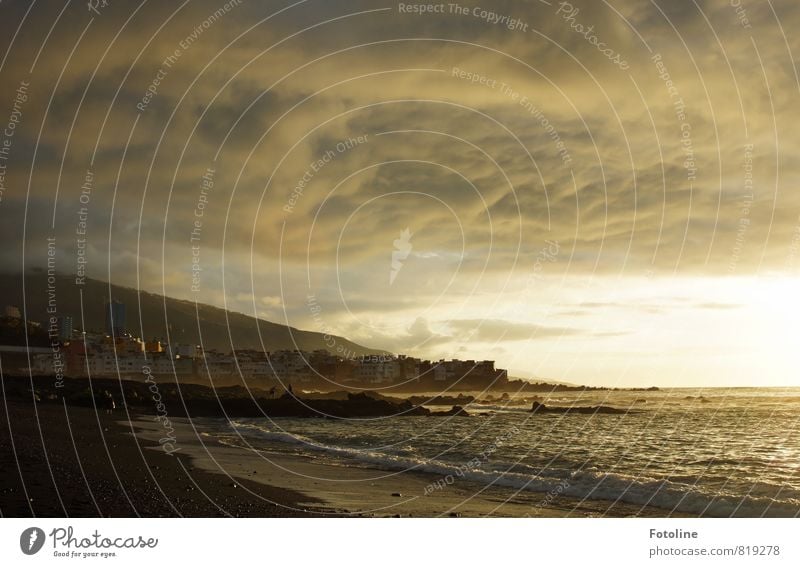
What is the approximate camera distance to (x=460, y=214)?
24297 millimetres

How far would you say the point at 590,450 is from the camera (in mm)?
34594

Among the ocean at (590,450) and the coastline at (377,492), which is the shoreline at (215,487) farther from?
the ocean at (590,450)

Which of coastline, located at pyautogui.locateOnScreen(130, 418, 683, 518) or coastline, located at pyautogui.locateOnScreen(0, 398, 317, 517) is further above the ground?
coastline, located at pyautogui.locateOnScreen(0, 398, 317, 517)

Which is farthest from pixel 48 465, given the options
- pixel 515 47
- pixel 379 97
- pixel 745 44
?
pixel 745 44

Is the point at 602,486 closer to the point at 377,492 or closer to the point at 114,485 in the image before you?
the point at 377,492

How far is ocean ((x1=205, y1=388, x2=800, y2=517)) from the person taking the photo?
23062 mm

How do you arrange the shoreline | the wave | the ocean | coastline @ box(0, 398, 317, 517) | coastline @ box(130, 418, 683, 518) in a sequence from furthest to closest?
the ocean < the wave < coastline @ box(130, 418, 683, 518) < the shoreline < coastline @ box(0, 398, 317, 517)

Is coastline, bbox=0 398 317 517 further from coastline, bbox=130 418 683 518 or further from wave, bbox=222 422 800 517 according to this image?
wave, bbox=222 422 800 517

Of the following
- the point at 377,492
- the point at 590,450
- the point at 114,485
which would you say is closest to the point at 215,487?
the point at 114,485

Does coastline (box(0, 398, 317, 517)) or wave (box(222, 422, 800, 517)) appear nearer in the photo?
coastline (box(0, 398, 317, 517))

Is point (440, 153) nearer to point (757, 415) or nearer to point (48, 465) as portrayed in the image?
point (48, 465)

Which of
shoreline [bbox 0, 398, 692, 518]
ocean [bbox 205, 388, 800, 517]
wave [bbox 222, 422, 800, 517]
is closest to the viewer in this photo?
shoreline [bbox 0, 398, 692, 518]

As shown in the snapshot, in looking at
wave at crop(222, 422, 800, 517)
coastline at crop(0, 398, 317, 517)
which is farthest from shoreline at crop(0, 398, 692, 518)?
wave at crop(222, 422, 800, 517)

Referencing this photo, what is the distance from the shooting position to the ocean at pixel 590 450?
23062 millimetres
